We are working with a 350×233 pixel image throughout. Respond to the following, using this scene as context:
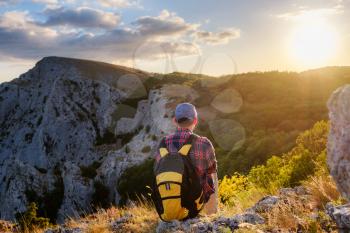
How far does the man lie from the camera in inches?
261

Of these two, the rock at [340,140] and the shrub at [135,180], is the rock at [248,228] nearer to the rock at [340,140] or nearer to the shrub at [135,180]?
the rock at [340,140]

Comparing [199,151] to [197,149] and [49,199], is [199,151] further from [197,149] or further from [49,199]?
[49,199]

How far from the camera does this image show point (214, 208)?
22.9 ft

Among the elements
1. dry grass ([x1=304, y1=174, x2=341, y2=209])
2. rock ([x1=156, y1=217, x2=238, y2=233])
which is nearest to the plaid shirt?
rock ([x1=156, y1=217, x2=238, y2=233])

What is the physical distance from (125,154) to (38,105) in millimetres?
21863

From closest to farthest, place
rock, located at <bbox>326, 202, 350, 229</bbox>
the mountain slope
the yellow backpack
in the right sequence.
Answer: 1. rock, located at <bbox>326, 202, 350, 229</bbox>
2. the yellow backpack
3. the mountain slope

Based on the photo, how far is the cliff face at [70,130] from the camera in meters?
35.9

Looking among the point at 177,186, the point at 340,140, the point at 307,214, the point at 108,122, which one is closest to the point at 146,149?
the point at 108,122

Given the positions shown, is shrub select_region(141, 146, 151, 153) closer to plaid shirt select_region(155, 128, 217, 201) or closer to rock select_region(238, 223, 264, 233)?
plaid shirt select_region(155, 128, 217, 201)

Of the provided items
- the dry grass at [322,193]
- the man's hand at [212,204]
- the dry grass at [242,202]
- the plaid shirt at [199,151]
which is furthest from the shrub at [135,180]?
the dry grass at [322,193]

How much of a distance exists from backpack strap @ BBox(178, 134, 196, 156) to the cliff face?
24.6m

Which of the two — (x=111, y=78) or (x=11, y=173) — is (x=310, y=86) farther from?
(x=11, y=173)

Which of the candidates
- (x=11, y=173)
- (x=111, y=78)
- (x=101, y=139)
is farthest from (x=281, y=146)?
(x=111, y=78)

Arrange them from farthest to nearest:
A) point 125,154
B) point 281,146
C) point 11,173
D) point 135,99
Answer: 1. point 135,99
2. point 11,173
3. point 125,154
4. point 281,146
